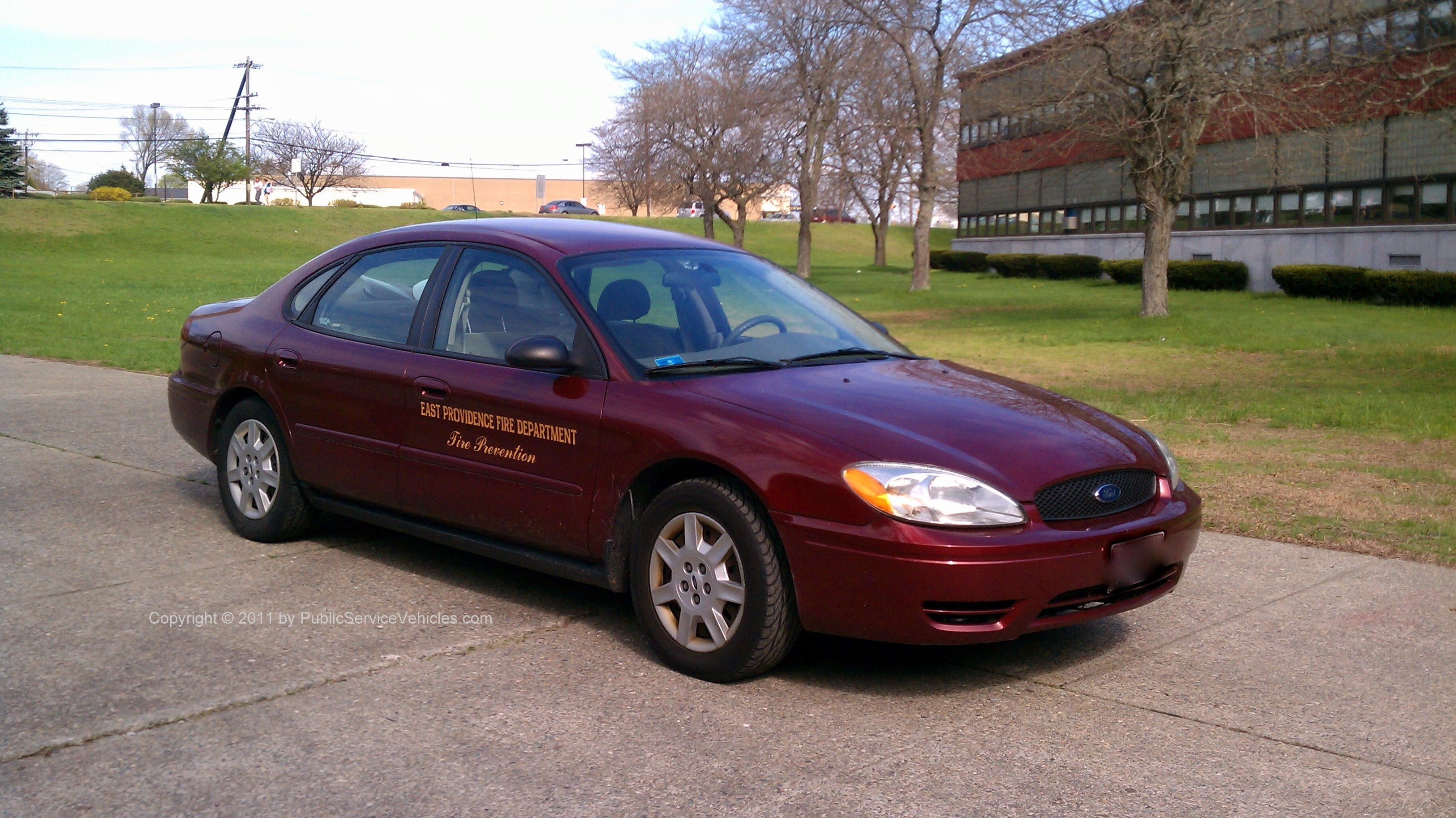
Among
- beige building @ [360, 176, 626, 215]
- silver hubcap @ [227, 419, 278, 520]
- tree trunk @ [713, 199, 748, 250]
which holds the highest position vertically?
beige building @ [360, 176, 626, 215]

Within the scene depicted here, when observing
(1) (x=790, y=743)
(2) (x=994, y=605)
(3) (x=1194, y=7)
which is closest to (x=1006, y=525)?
(2) (x=994, y=605)

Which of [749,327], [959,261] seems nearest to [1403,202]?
[959,261]

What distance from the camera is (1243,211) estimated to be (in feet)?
124

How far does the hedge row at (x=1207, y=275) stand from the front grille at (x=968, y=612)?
33.3 m

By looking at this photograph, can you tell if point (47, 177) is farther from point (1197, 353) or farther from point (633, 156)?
point (1197, 353)

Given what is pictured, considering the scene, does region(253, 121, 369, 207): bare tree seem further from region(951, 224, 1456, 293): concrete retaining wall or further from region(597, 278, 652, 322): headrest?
region(597, 278, 652, 322): headrest

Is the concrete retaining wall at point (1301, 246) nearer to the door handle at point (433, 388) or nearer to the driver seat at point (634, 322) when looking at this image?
the driver seat at point (634, 322)

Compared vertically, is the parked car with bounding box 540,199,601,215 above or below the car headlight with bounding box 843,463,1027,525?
above

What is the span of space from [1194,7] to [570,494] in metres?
20.3

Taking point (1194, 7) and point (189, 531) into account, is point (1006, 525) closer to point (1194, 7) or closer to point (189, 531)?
point (189, 531)

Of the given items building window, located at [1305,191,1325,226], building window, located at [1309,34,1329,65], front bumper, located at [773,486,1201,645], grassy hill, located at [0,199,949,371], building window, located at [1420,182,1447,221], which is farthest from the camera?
building window, located at [1305,191,1325,226]

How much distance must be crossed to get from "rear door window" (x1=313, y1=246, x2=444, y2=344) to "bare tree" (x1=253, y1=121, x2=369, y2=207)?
284 ft

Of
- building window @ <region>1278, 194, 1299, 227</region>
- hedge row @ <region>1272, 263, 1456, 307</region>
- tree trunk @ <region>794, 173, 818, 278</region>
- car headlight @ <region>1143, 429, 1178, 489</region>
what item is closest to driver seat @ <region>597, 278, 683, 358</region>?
car headlight @ <region>1143, 429, 1178, 489</region>

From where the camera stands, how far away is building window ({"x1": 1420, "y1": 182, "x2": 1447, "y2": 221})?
1190 inches
